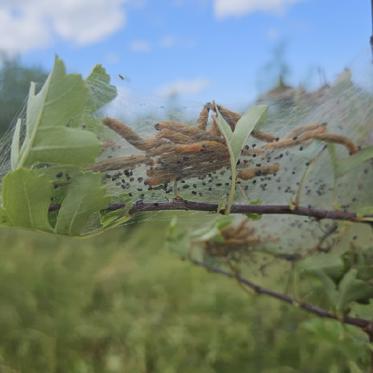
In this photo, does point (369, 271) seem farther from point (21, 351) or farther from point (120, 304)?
point (120, 304)

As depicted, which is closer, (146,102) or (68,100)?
(68,100)

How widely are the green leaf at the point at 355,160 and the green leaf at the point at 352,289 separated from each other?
0.62 ft

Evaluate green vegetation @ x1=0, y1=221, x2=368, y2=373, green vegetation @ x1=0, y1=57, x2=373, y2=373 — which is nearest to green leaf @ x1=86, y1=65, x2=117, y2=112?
green vegetation @ x1=0, y1=57, x2=373, y2=373

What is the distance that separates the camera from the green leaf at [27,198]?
61 centimetres

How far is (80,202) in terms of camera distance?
25.5 inches

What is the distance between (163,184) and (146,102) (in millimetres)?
138

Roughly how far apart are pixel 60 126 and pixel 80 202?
0.09m

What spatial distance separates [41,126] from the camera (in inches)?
24.2

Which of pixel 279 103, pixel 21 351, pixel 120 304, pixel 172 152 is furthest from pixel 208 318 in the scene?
pixel 172 152

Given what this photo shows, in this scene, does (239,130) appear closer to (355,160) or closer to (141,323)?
(355,160)

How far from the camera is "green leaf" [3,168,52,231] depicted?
0.61 m

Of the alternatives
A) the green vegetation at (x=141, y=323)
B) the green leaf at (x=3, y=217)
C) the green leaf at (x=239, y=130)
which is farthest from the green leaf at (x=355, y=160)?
the green vegetation at (x=141, y=323)

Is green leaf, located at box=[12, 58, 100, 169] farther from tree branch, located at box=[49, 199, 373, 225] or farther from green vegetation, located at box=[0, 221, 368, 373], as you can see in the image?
green vegetation, located at box=[0, 221, 368, 373]

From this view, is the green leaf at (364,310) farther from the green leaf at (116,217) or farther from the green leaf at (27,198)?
the green leaf at (27,198)
